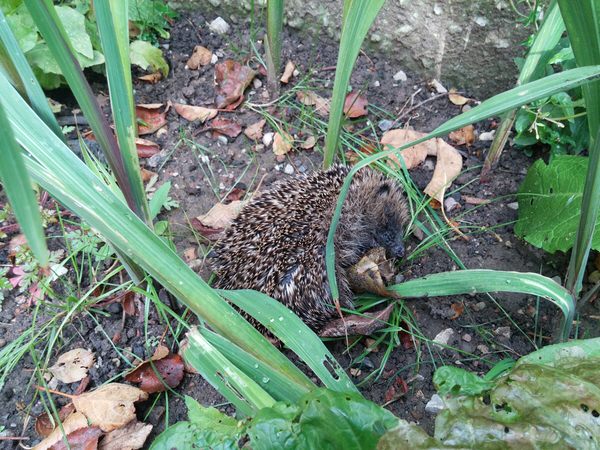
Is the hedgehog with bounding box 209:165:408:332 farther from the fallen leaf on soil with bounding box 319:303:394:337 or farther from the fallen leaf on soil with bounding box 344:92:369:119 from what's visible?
the fallen leaf on soil with bounding box 344:92:369:119

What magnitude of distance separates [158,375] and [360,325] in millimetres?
849

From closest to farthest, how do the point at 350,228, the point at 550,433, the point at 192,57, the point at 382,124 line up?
the point at 550,433, the point at 350,228, the point at 382,124, the point at 192,57

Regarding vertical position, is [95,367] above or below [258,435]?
below

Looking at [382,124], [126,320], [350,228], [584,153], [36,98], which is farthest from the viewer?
[382,124]

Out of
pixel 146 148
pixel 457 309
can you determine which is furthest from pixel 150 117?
pixel 457 309

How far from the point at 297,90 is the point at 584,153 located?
61.0 inches

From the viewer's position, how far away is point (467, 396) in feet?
4.31

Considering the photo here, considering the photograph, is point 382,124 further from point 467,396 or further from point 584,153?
point 467,396

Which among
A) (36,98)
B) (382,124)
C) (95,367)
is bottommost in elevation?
(95,367)

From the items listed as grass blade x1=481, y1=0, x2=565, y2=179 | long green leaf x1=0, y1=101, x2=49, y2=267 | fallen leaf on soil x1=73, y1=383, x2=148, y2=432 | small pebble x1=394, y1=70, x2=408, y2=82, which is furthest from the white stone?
long green leaf x1=0, y1=101, x2=49, y2=267

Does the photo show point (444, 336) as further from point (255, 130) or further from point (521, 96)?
point (255, 130)

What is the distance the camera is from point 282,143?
3.02 m

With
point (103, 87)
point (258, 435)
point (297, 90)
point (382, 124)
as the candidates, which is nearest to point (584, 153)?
point (382, 124)

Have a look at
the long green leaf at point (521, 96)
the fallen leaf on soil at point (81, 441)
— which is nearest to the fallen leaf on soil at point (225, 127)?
the fallen leaf on soil at point (81, 441)
